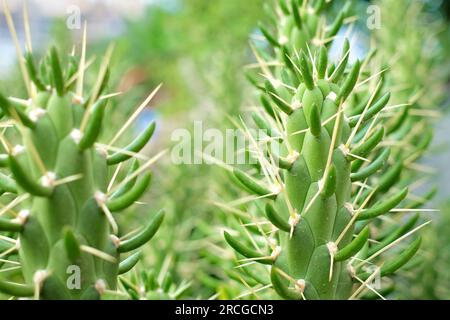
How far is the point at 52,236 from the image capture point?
1.54 feet

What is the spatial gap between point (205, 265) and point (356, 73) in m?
0.82

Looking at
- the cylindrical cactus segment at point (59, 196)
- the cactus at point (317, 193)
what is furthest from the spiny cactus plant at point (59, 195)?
the cactus at point (317, 193)

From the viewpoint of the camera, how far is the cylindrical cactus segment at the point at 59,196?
46cm

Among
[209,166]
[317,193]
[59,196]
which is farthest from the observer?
[209,166]

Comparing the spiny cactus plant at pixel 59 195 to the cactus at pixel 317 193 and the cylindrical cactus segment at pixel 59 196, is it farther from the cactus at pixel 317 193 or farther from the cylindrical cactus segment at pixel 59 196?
the cactus at pixel 317 193

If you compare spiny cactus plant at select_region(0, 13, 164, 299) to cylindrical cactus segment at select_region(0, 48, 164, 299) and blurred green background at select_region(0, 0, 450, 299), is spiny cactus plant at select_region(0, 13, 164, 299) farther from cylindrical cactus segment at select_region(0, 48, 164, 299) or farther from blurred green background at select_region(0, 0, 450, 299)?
blurred green background at select_region(0, 0, 450, 299)

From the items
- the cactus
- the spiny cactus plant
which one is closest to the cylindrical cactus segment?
the spiny cactus plant

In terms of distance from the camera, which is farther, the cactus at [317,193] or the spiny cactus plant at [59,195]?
the cactus at [317,193]

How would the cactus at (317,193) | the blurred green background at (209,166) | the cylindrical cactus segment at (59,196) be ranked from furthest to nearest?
the blurred green background at (209,166) → the cactus at (317,193) → the cylindrical cactus segment at (59,196)

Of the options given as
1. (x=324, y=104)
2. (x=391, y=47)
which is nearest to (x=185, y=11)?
(x=391, y=47)

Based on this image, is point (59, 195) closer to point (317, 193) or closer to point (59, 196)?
point (59, 196)

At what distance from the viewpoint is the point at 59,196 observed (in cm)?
46

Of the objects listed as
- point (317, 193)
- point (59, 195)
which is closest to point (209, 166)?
point (317, 193)

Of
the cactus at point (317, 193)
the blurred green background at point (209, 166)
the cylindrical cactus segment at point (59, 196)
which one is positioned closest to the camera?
the cylindrical cactus segment at point (59, 196)
